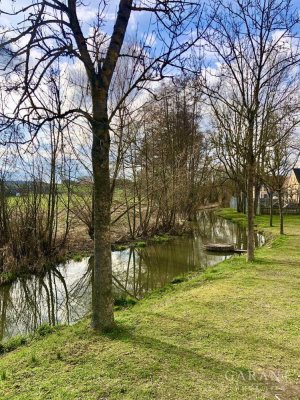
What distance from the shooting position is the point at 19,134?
421 centimetres

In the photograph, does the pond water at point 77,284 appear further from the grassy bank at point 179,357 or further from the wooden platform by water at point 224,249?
the grassy bank at point 179,357

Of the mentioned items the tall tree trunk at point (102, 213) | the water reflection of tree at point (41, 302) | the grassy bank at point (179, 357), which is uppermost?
the tall tree trunk at point (102, 213)

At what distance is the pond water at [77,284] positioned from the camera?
7.78 m

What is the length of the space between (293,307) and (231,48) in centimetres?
673

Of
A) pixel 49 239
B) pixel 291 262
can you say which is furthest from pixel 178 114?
pixel 291 262

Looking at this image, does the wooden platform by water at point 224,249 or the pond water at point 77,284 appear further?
the wooden platform by water at point 224,249

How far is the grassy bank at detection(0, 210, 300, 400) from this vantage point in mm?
3285

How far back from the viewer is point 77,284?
1021cm

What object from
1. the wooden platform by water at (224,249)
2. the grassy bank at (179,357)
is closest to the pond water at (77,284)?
the wooden platform by water at (224,249)

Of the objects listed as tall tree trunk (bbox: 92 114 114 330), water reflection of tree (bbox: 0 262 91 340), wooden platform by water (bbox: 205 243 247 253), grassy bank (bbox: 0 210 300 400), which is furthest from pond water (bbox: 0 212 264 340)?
tall tree trunk (bbox: 92 114 114 330)

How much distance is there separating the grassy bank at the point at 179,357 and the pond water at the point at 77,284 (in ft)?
7.32

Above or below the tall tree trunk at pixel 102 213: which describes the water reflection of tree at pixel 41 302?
below

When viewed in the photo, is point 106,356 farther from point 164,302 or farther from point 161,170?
point 161,170

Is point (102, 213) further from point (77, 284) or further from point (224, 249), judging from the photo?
point (224, 249)
